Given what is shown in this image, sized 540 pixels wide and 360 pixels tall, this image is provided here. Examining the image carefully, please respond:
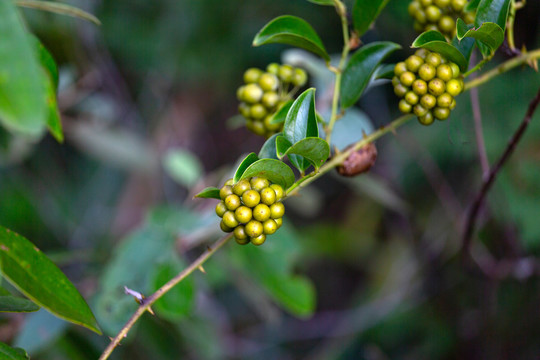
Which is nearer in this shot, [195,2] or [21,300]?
[21,300]

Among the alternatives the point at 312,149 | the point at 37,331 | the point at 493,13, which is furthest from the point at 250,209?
the point at 37,331

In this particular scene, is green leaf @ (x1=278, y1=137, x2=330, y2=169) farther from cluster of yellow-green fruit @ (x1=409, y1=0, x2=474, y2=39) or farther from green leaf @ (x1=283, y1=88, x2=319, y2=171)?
cluster of yellow-green fruit @ (x1=409, y1=0, x2=474, y2=39)

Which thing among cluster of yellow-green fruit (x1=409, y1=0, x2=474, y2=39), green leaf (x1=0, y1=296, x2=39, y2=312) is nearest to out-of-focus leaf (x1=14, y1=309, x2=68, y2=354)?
green leaf (x1=0, y1=296, x2=39, y2=312)

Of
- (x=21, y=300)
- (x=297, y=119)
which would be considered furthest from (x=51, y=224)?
(x=297, y=119)

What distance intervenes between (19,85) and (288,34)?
41cm

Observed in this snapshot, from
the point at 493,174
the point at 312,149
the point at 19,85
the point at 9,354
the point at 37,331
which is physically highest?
the point at 19,85

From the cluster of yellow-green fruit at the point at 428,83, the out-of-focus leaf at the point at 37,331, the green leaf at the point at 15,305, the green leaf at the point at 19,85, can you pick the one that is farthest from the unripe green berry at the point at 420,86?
the out-of-focus leaf at the point at 37,331

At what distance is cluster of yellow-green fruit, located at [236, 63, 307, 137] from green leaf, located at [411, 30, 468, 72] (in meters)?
0.26

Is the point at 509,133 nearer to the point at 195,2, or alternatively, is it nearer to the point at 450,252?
the point at 450,252

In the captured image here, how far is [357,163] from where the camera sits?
0.80 metres

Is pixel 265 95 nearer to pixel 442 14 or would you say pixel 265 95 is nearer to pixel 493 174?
pixel 442 14

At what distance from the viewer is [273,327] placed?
2.49 m

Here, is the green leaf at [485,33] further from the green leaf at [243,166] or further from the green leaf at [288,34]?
the green leaf at [243,166]

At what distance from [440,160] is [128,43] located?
161cm
